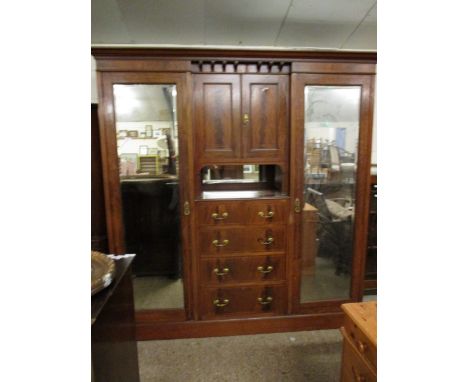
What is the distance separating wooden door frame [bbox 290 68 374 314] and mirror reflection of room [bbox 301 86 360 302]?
36 mm

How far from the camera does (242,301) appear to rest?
6.48ft

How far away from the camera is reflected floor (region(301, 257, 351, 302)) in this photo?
2.04 metres

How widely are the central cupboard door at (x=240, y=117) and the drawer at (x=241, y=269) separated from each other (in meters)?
0.69

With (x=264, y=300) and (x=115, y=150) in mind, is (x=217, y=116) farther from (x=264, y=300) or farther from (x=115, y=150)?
(x=264, y=300)

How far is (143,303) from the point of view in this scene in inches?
76.8

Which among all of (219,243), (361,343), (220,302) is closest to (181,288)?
(220,302)

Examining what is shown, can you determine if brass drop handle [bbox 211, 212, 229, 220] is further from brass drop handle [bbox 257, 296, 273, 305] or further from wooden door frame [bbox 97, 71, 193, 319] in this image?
brass drop handle [bbox 257, 296, 273, 305]

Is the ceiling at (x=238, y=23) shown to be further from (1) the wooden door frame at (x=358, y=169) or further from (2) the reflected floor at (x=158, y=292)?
(2) the reflected floor at (x=158, y=292)

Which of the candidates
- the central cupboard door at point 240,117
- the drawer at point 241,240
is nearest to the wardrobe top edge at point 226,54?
the central cupboard door at point 240,117

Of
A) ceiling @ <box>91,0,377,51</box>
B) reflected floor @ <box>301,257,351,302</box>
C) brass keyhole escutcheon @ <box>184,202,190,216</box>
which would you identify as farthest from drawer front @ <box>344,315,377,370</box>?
ceiling @ <box>91,0,377,51</box>

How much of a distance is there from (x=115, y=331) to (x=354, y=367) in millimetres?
846

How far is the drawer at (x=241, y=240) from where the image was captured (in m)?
1.88
